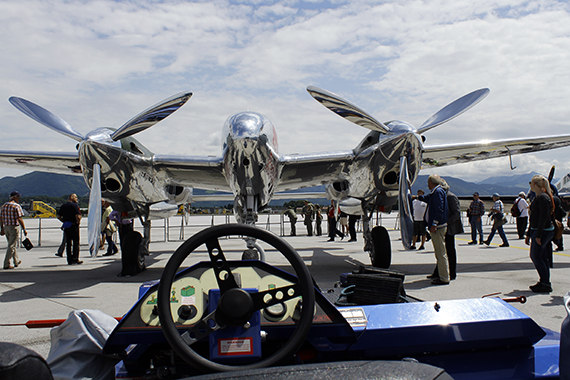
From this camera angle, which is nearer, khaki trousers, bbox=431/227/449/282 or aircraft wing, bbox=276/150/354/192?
khaki trousers, bbox=431/227/449/282

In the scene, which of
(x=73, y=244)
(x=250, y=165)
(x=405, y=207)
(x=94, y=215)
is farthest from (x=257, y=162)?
(x=73, y=244)

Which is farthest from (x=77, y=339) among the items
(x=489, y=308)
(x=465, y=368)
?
(x=489, y=308)

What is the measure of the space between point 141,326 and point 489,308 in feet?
5.72

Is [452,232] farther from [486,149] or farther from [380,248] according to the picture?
[486,149]

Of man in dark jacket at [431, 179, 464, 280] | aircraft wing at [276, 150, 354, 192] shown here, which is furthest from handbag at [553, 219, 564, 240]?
aircraft wing at [276, 150, 354, 192]

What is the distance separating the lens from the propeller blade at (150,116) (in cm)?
796

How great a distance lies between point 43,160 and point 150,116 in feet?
11.0

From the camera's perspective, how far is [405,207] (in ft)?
25.6

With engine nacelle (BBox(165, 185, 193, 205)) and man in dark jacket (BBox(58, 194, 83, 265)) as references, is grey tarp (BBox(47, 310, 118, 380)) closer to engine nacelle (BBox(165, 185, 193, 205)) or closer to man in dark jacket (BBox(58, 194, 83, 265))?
engine nacelle (BBox(165, 185, 193, 205))

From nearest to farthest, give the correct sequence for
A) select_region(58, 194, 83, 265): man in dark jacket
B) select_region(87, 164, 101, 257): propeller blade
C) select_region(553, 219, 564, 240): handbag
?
1. select_region(553, 219, 564, 240): handbag
2. select_region(87, 164, 101, 257): propeller blade
3. select_region(58, 194, 83, 265): man in dark jacket

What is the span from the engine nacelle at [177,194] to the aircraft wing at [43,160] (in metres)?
2.27

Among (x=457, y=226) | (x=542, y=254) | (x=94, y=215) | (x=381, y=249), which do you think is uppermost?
(x=94, y=215)

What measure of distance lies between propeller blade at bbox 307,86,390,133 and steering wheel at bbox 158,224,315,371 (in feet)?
21.9

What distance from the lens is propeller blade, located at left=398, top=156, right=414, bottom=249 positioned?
24.9 feet
